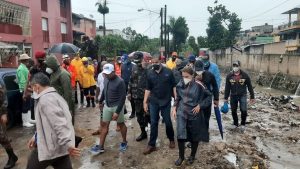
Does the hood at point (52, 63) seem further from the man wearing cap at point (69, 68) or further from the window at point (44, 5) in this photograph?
the window at point (44, 5)

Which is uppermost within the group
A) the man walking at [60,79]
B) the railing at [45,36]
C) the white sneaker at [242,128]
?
the railing at [45,36]

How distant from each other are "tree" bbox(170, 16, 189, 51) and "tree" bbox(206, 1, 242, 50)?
373 cm

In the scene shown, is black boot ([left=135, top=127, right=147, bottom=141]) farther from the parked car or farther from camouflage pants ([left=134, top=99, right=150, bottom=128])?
the parked car

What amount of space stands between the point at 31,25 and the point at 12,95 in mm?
19420

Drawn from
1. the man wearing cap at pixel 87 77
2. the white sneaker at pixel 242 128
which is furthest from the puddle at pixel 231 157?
the man wearing cap at pixel 87 77

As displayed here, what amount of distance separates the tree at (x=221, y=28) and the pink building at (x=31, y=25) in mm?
25902

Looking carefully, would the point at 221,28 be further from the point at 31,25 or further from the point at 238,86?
the point at 238,86

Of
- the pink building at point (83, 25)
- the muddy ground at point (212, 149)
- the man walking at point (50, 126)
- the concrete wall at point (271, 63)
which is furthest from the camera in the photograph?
the pink building at point (83, 25)

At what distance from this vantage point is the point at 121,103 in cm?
634

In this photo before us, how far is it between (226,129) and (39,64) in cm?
513

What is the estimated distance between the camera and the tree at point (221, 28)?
5200cm

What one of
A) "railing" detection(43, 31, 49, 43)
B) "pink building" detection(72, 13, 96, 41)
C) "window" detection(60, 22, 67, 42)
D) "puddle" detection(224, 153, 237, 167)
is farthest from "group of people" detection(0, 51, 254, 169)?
"pink building" detection(72, 13, 96, 41)

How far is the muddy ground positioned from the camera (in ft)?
20.4

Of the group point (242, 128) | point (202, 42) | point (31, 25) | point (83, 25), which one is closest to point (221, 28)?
point (202, 42)
